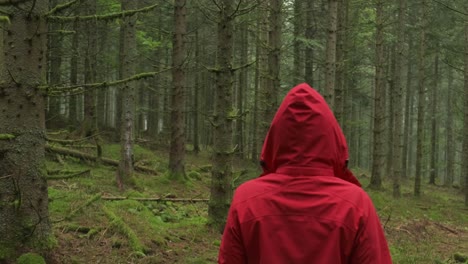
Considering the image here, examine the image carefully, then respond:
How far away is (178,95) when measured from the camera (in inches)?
541

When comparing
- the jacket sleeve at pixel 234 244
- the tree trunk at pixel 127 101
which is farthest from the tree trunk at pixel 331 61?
the jacket sleeve at pixel 234 244

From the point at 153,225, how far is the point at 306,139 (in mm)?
6753

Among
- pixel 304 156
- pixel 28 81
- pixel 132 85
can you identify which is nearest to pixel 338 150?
pixel 304 156

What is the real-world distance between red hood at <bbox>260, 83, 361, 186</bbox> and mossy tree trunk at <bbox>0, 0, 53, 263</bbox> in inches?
151

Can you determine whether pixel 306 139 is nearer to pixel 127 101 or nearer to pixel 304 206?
pixel 304 206

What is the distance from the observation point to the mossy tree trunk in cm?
517

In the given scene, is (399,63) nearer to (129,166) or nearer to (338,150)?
(129,166)

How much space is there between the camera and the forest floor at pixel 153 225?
6922 millimetres

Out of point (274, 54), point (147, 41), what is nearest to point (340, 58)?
point (274, 54)

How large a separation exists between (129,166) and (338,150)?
35.3 ft

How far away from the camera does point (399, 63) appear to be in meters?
19.4

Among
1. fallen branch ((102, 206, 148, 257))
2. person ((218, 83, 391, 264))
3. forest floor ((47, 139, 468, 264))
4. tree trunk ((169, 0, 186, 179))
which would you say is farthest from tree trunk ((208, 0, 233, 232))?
person ((218, 83, 391, 264))

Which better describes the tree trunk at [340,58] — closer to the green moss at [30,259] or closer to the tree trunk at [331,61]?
the tree trunk at [331,61]

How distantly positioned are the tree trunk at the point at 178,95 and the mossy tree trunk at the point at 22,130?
8.04 m
